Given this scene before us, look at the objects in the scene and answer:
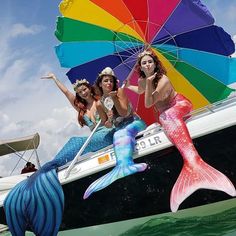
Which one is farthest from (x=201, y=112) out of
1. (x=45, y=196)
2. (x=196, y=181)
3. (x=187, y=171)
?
(x=45, y=196)

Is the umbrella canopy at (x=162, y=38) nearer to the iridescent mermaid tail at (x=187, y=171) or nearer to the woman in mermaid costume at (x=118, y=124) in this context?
the woman in mermaid costume at (x=118, y=124)

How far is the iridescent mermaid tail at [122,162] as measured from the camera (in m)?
3.98

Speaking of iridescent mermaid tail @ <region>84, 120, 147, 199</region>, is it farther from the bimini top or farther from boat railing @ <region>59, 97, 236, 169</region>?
the bimini top

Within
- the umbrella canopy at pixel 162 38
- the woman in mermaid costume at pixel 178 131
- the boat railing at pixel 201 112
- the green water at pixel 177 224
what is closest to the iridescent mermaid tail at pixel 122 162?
the boat railing at pixel 201 112

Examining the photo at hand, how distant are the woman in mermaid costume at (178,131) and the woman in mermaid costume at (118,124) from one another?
280mm

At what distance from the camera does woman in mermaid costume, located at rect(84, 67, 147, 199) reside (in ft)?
13.2

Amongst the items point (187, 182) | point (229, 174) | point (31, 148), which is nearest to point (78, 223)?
point (187, 182)

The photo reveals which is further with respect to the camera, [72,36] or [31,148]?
[31,148]

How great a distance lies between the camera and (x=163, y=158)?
4.00 meters

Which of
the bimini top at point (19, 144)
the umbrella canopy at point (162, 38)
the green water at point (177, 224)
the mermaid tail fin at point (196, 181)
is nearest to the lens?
the mermaid tail fin at point (196, 181)

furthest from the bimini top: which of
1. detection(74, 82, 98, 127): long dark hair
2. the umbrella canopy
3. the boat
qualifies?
the boat

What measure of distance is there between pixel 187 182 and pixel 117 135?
0.97 meters

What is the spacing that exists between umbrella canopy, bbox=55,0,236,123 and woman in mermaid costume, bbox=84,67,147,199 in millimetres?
1001

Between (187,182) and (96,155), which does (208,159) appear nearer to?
(187,182)
